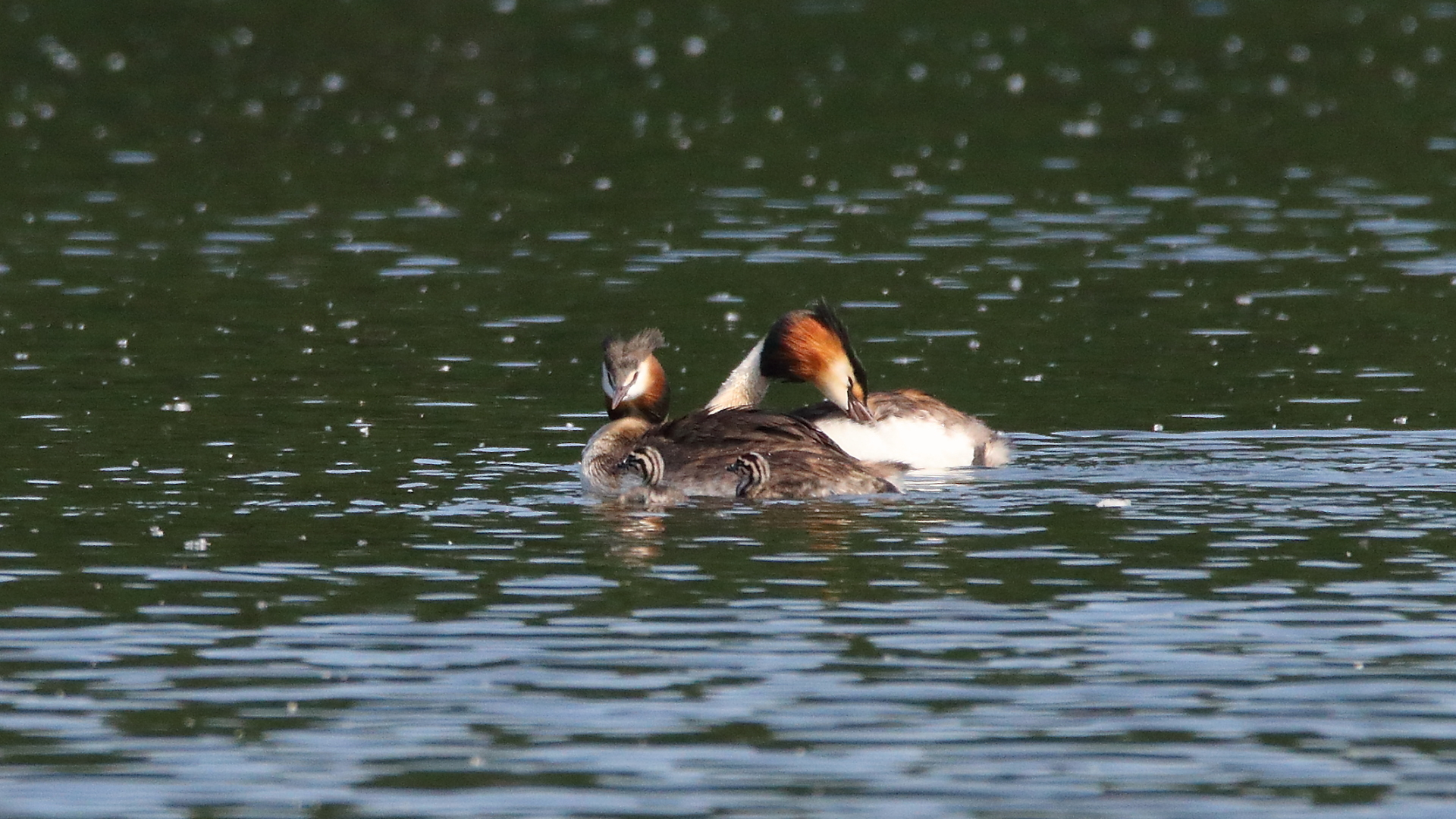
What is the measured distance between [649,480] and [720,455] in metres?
0.51

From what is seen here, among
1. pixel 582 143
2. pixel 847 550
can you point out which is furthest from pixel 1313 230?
pixel 847 550

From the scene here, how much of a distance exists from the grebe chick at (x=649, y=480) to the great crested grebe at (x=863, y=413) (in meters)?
1.82

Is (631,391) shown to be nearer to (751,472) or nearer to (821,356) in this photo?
(821,356)

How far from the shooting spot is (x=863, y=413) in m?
18.5

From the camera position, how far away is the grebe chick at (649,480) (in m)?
17.2

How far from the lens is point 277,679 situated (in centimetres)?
1247

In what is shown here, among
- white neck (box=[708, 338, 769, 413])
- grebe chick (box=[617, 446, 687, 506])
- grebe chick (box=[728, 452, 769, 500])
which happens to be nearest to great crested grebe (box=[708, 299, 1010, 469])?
white neck (box=[708, 338, 769, 413])

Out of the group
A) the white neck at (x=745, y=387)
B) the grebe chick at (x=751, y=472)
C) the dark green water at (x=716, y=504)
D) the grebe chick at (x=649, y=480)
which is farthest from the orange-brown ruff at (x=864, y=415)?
the grebe chick at (x=649, y=480)

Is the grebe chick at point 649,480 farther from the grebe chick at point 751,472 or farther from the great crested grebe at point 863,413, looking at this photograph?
the great crested grebe at point 863,413

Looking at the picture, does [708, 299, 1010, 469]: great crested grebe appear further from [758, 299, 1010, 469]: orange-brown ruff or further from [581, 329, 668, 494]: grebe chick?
[581, 329, 668, 494]: grebe chick

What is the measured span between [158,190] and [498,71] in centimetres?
1622

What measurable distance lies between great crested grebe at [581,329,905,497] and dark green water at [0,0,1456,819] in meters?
0.24

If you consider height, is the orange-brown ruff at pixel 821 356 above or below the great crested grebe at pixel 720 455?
above

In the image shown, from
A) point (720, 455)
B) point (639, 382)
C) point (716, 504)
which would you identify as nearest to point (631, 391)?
point (639, 382)
